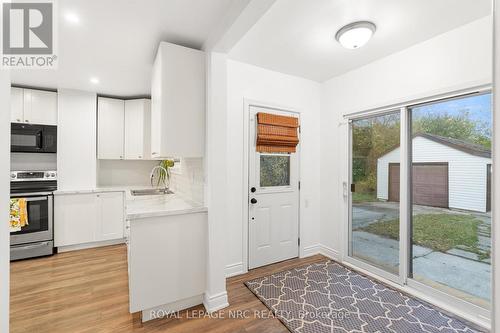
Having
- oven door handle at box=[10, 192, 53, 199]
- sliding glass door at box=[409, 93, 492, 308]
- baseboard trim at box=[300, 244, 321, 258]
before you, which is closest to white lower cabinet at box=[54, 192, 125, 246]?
oven door handle at box=[10, 192, 53, 199]

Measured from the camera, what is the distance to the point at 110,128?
401cm

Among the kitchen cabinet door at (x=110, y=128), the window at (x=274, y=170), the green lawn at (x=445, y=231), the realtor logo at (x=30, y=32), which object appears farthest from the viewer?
the kitchen cabinet door at (x=110, y=128)

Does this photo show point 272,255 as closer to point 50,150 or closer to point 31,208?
point 31,208

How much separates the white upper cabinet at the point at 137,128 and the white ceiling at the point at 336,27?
219 centimetres

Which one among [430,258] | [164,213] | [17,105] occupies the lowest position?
[430,258]

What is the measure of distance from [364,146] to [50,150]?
4.63 meters

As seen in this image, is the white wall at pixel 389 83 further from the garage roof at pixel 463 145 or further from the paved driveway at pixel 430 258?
the garage roof at pixel 463 145

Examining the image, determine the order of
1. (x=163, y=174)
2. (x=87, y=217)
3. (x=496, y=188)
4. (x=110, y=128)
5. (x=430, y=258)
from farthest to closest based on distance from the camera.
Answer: (x=163, y=174)
(x=110, y=128)
(x=87, y=217)
(x=430, y=258)
(x=496, y=188)

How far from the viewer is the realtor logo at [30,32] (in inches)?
69.6

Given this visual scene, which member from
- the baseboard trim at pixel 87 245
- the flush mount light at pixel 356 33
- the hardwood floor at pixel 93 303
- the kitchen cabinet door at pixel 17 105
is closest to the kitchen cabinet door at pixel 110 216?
the baseboard trim at pixel 87 245

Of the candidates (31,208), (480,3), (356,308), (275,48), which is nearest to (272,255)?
(356,308)

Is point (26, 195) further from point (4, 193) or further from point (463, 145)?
point (463, 145)

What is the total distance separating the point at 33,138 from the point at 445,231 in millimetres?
5443

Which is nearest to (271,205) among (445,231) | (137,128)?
(445,231)
